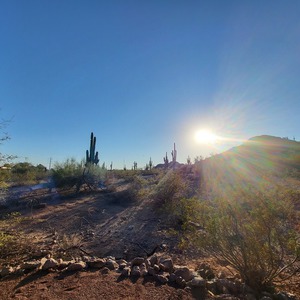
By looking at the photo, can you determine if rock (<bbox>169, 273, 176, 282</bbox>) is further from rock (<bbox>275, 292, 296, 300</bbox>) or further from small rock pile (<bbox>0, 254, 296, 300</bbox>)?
rock (<bbox>275, 292, 296, 300</bbox>)

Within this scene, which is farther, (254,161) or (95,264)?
(254,161)

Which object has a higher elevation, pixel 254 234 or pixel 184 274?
pixel 254 234

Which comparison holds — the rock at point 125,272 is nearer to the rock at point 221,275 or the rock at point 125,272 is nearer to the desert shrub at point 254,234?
the desert shrub at point 254,234

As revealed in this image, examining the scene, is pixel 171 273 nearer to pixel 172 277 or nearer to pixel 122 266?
pixel 172 277

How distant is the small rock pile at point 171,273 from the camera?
391 cm

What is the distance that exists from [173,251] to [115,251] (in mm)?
1473

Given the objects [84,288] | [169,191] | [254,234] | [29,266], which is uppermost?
[169,191]

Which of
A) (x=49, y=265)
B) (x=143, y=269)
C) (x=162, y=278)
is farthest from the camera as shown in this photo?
(x=49, y=265)

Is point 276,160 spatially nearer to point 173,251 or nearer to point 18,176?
point 173,251

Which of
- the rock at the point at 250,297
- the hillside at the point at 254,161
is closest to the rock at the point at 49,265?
the rock at the point at 250,297

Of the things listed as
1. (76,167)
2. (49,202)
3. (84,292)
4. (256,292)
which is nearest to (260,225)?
(256,292)

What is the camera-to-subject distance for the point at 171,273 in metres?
4.56

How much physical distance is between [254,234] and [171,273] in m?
1.57

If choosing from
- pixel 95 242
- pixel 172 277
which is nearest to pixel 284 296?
pixel 172 277
